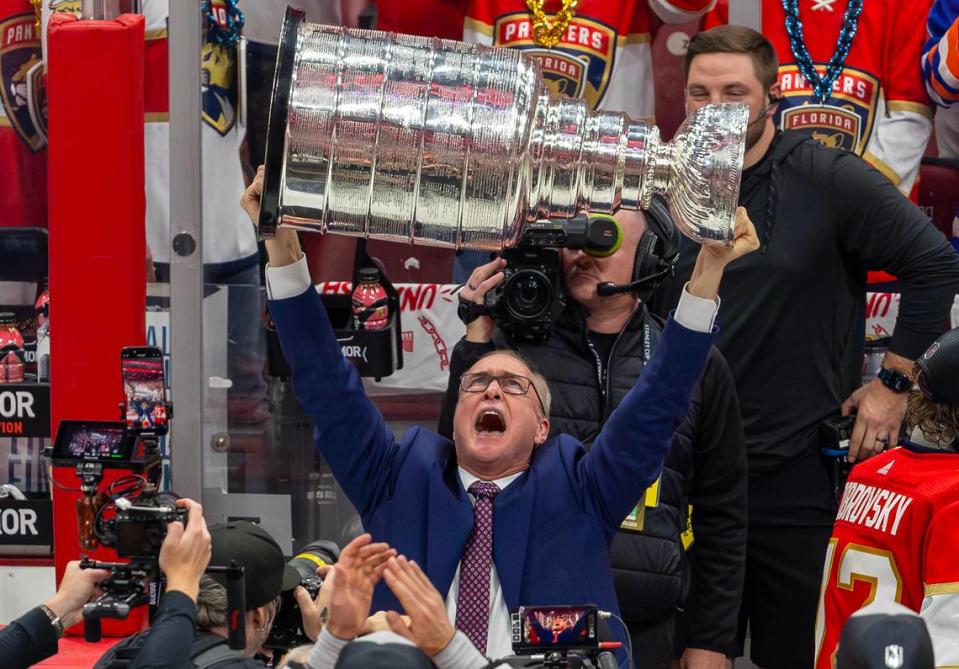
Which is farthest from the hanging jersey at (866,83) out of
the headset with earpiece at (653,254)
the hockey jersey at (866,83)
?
the headset with earpiece at (653,254)

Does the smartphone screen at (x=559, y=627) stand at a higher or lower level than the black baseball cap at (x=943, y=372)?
lower

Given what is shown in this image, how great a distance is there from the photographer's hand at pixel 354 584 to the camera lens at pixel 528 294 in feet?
3.88

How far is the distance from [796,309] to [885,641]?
2.20 metres

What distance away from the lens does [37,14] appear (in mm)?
5102

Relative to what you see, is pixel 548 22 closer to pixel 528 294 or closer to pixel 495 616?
pixel 528 294

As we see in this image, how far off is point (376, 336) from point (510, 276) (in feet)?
3.46

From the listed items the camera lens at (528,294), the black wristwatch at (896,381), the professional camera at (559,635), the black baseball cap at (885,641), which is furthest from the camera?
the black wristwatch at (896,381)

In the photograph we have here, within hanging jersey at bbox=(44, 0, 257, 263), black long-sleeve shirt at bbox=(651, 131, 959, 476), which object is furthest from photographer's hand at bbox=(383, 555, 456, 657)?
hanging jersey at bbox=(44, 0, 257, 263)

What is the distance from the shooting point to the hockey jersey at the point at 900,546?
2727 millimetres

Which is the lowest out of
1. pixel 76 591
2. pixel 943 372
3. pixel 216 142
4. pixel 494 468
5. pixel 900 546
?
pixel 76 591

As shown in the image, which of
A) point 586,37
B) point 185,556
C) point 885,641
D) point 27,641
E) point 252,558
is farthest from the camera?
point 586,37

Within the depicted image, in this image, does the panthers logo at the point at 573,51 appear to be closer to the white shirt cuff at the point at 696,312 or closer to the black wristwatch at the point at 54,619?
the white shirt cuff at the point at 696,312

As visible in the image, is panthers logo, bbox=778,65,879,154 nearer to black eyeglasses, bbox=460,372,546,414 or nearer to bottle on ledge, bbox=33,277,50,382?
black eyeglasses, bbox=460,372,546,414

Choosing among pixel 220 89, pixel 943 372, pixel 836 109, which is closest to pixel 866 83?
pixel 836 109
